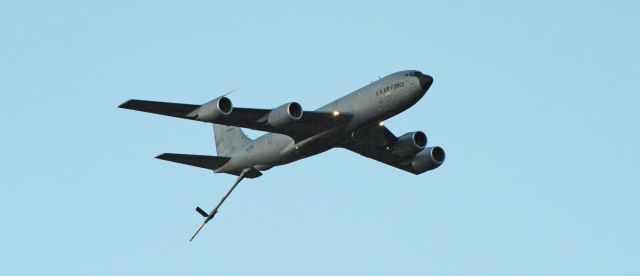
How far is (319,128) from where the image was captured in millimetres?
70688

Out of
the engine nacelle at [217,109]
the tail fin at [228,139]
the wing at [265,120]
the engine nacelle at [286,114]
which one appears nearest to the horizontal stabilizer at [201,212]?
the tail fin at [228,139]

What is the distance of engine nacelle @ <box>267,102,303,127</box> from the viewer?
2682 inches

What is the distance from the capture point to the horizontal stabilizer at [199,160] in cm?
7475

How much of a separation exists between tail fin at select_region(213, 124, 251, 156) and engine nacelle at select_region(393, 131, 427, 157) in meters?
9.25

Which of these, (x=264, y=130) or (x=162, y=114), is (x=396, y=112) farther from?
(x=162, y=114)

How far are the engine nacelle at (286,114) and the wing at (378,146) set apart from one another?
6139 mm

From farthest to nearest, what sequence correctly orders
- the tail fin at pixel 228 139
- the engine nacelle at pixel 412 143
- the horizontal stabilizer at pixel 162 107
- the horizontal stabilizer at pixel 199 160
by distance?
1. the tail fin at pixel 228 139
2. the engine nacelle at pixel 412 143
3. the horizontal stabilizer at pixel 199 160
4. the horizontal stabilizer at pixel 162 107

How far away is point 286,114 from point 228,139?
14.1 m

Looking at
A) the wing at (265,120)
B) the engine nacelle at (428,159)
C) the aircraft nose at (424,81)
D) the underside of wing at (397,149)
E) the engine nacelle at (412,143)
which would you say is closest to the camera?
the wing at (265,120)

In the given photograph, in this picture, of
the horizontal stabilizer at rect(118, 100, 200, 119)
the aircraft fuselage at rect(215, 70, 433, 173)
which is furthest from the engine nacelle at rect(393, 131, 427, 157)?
the horizontal stabilizer at rect(118, 100, 200, 119)

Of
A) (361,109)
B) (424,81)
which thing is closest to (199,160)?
(361,109)

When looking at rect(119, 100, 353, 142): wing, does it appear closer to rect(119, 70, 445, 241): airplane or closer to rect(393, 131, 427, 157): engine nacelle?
rect(119, 70, 445, 241): airplane

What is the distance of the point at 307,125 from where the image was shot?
230ft

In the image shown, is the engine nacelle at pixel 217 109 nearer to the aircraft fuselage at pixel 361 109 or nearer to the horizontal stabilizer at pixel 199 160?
the aircraft fuselage at pixel 361 109
